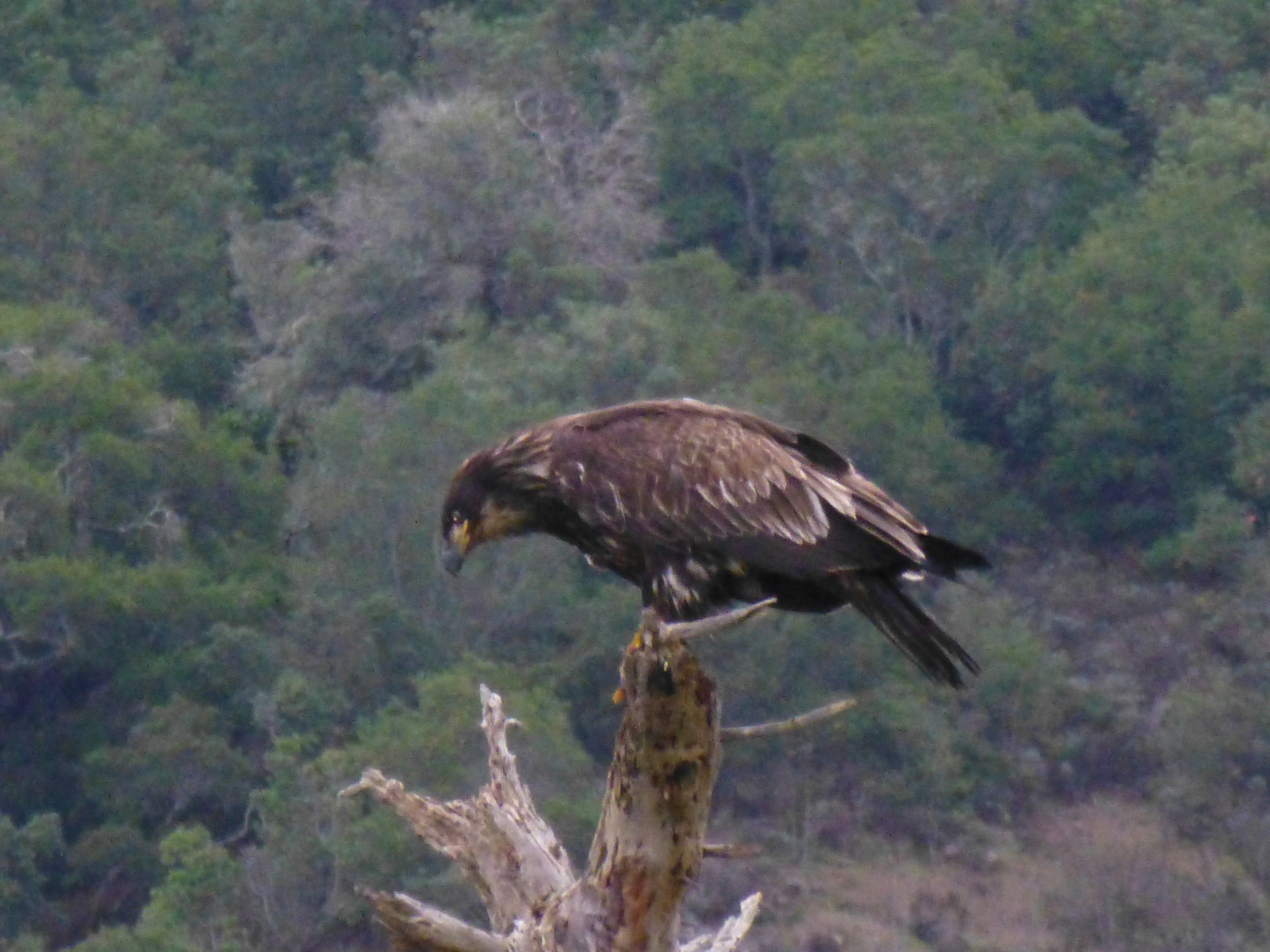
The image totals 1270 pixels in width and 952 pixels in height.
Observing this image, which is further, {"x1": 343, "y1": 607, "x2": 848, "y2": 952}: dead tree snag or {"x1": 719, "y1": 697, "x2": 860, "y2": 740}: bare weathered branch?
{"x1": 343, "y1": 607, "x2": 848, "y2": 952}: dead tree snag

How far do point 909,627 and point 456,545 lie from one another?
139cm

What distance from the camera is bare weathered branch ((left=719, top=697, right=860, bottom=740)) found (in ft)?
16.3

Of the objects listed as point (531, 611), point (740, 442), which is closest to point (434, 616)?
point (531, 611)

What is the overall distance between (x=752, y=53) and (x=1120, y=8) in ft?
17.2

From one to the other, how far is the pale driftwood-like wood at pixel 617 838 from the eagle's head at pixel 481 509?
3.14ft

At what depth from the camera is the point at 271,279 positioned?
29.9m

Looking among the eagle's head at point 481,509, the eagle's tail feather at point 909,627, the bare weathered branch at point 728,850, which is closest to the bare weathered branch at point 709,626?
the bare weathered branch at point 728,850

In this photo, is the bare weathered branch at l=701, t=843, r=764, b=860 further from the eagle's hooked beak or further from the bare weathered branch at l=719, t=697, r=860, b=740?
the eagle's hooked beak

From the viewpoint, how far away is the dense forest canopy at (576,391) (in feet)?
76.3

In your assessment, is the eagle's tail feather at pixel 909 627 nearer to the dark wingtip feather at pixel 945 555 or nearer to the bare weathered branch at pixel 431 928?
the dark wingtip feather at pixel 945 555

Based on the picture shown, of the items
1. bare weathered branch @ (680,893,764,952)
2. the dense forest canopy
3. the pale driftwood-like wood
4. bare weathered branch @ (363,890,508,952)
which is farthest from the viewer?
the dense forest canopy

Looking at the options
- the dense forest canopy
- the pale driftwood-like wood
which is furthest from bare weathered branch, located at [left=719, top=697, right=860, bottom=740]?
the dense forest canopy

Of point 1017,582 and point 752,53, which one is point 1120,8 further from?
point 1017,582

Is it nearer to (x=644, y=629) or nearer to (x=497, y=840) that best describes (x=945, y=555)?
(x=644, y=629)
